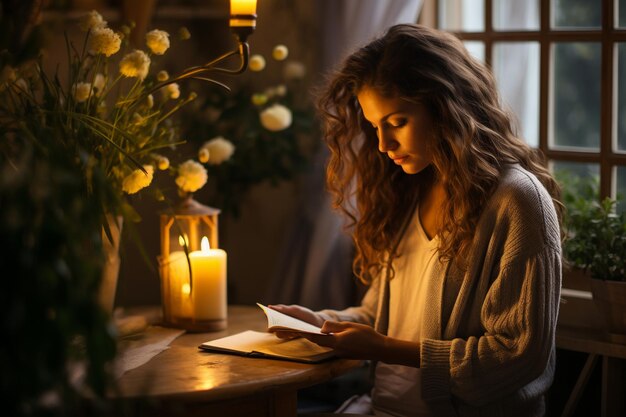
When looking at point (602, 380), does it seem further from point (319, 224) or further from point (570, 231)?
point (319, 224)

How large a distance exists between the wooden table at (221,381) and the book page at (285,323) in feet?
0.29

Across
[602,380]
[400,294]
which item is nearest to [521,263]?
[400,294]

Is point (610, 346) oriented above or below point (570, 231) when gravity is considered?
below

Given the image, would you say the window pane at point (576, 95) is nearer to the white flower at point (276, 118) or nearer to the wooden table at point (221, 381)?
the white flower at point (276, 118)

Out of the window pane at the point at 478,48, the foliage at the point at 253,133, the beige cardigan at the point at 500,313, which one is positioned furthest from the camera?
the foliage at the point at 253,133

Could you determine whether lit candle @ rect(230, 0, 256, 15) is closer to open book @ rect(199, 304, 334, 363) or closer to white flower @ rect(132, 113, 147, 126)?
white flower @ rect(132, 113, 147, 126)

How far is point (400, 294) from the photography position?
208cm

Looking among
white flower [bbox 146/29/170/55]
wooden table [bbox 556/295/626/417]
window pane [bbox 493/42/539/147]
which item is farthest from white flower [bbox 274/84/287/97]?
wooden table [bbox 556/295/626/417]

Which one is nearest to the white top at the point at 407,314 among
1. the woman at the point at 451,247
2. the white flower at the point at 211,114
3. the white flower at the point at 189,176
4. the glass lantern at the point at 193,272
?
the woman at the point at 451,247

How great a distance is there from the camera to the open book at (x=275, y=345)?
5.95 ft

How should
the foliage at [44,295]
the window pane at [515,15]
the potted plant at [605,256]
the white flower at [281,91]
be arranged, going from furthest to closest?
the white flower at [281,91] < the window pane at [515,15] < the potted plant at [605,256] < the foliage at [44,295]

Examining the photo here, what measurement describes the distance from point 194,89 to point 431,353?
179 centimetres

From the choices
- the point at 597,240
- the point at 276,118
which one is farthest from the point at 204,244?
the point at 597,240

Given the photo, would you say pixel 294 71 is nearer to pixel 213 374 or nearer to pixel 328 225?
pixel 328 225
